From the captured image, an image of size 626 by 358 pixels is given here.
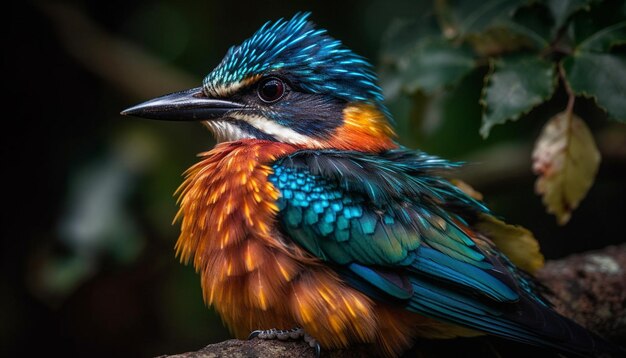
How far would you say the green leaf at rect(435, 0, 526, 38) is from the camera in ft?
12.9

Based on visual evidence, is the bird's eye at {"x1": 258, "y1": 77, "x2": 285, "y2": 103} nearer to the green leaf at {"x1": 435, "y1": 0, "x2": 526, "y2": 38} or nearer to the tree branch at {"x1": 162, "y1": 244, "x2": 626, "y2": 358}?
the green leaf at {"x1": 435, "y1": 0, "x2": 526, "y2": 38}

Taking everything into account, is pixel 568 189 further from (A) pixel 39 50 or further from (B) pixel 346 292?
(A) pixel 39 50

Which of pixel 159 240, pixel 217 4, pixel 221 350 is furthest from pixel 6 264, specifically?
pixel 221 350

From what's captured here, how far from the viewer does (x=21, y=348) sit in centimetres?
573

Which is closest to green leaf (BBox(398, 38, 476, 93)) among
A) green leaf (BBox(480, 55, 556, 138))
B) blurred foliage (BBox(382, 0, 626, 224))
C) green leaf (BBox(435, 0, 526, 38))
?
blurred foliage (BBox(382, 0, 626, 224))

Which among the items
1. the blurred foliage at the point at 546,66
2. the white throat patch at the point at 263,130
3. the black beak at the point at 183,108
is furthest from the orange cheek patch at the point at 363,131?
the black beak at the point at 183,108

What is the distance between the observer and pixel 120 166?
5.16 m

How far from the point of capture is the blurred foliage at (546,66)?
3.36m

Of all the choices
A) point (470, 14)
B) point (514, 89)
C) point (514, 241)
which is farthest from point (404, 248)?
point (470, 14)

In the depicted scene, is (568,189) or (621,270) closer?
(568,189)

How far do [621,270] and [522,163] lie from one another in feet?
4.90

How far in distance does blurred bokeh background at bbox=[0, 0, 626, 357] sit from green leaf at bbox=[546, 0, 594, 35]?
1.25 m

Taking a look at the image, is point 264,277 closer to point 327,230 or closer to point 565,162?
point 327,230

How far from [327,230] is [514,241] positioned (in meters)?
1.02
